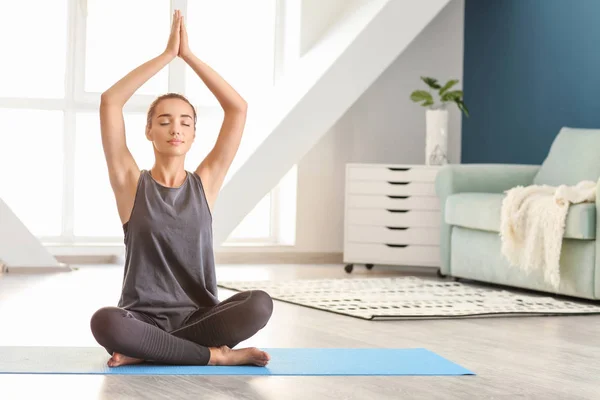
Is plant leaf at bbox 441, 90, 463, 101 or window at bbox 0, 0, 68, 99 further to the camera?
window at bbox 0, 0, 68, 99

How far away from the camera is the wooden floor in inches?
81.9

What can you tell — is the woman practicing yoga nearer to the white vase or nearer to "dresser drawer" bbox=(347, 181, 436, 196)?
"dresser drawer" bbox=(347, 181, 436, 196)

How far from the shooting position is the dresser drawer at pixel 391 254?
5457 mm

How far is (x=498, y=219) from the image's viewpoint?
4484mm

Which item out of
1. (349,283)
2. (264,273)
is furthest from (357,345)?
(264,273)

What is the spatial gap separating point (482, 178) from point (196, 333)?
120 inches

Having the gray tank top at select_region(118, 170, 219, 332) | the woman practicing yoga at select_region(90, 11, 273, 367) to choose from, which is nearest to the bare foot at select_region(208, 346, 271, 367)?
the woman practicing yoga at select_region(90, 11, 273, 367)

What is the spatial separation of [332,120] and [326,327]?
237cm

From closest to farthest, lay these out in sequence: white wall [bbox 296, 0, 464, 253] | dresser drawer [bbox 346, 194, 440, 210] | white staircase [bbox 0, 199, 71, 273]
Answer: white staircase [bbox 0, 199, 71, 273] → dresser drawer [bbox 346, 194, 440, 210] → white wall [bbox 296, 0, 464, 253]

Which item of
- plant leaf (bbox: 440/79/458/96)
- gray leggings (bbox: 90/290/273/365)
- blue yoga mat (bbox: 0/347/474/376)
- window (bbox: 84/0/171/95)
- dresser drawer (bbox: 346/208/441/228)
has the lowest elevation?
blue yoga mat (bbox: 0/347/474/376)

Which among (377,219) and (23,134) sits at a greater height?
(23,134)

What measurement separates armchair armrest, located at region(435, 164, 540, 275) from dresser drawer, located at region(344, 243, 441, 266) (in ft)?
1.10

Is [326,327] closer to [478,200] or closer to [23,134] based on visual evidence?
[478,200]

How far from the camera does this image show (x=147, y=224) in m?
2.32
